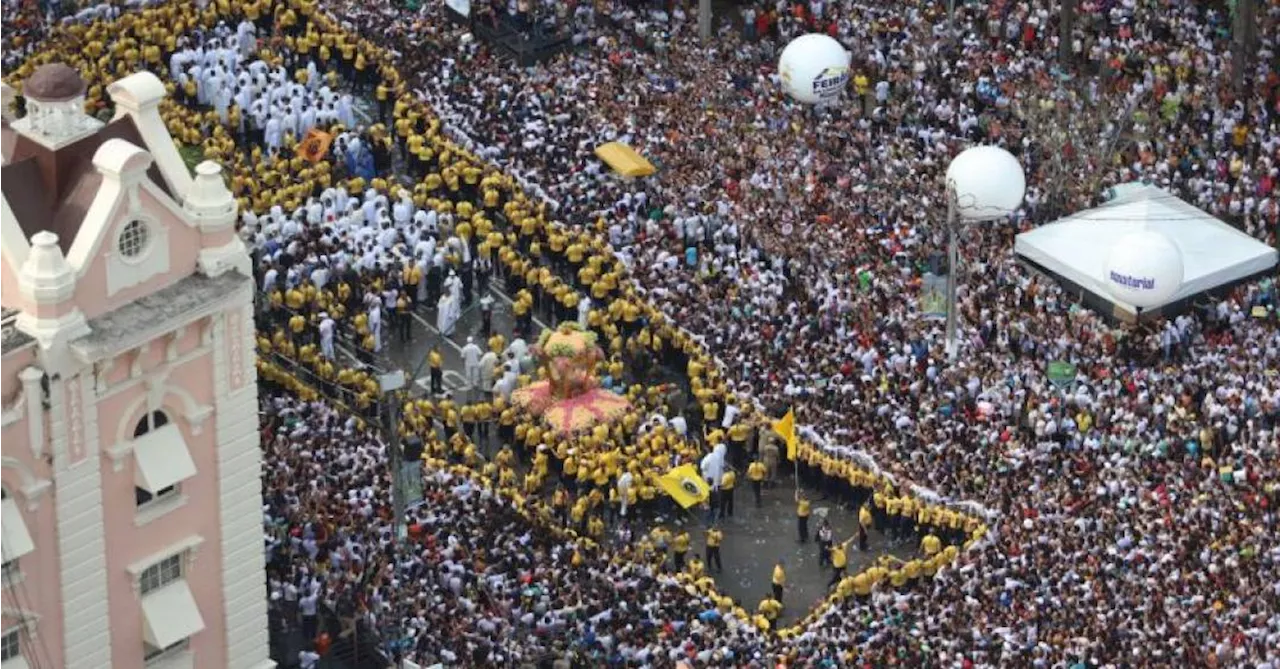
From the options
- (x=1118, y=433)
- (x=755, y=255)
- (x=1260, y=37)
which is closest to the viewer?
(x=1118, y=433)

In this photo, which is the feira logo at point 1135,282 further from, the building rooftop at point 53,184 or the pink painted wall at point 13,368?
the pink painted wall at point 13,368

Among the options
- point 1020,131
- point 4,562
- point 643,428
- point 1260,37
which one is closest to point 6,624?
point 4,562

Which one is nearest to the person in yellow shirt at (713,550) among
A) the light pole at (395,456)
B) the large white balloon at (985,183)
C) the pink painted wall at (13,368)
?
the light pole at (395,456)

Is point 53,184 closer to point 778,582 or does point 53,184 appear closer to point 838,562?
point 778,582

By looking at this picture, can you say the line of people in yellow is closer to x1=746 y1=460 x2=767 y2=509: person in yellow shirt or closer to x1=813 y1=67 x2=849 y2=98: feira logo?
x1=746 y1=460 x2=767 y2=509: person in yellow shirt

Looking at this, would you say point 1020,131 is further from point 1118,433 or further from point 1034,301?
point 1118,433

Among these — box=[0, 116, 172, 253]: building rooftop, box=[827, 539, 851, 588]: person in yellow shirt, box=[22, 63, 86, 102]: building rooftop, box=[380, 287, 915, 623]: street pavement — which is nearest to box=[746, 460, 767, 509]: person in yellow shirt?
box=[380, 287, 915, 623]: street pavement

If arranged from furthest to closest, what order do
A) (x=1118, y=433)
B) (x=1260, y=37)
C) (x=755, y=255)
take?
(x=1260, y=37) < (x=755, y=255) < (x=1118, y=433)
